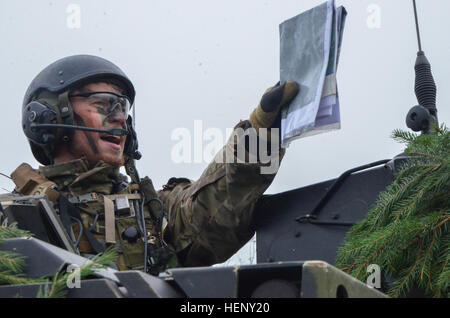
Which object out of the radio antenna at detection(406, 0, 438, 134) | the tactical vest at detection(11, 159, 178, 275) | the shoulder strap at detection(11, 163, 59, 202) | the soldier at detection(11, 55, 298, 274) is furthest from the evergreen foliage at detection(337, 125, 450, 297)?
the shoulder strap at detection(11, 163, 59, 202)

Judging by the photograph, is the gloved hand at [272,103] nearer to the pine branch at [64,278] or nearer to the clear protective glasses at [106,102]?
the clear protective glasses at [106,102]

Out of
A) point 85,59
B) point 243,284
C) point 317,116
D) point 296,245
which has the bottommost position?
point 296,245

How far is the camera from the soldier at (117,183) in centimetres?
387

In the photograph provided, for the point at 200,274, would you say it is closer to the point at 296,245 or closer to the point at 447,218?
the point at 447,218

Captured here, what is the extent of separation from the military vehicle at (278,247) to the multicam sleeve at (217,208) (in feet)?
0.71

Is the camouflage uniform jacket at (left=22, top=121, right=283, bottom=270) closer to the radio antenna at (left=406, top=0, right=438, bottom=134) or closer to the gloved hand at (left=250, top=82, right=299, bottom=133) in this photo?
the gloved hand at (left=250, top=82, right=299, bottom=133)

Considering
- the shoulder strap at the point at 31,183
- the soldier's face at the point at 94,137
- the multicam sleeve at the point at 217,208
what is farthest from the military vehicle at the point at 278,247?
the soldier's face at the point at 94,137

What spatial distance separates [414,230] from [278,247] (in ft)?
3.49

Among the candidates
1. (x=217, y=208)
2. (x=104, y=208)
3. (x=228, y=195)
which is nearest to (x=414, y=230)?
(x=228, y=195)

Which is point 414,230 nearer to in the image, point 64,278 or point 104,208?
point 64,278

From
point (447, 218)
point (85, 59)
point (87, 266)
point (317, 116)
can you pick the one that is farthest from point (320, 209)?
point (85, 59)

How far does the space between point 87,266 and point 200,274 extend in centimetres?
31
